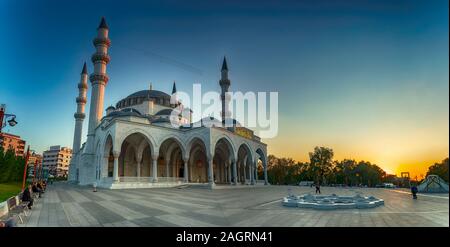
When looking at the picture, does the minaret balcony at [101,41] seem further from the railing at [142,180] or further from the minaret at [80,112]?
the railing at [142,180]

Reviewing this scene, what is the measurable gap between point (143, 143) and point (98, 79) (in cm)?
1018

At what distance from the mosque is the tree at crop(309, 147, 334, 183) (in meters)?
13.2

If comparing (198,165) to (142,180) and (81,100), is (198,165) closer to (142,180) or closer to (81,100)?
(142,180)

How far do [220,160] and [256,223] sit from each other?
1464 inches

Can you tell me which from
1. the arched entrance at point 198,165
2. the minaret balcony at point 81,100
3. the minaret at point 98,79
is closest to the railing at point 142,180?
the arched entrance at point 198,165

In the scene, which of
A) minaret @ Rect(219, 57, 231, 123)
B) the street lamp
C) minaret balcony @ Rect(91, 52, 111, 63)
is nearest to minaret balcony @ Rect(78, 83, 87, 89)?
minaret balcony @ Rect(91, 52, 111, 63)

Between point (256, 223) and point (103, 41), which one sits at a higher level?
point (103, 41)

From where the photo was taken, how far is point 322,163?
49656 millimetres

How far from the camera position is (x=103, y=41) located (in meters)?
32.6

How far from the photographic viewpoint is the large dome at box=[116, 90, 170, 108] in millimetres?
41947

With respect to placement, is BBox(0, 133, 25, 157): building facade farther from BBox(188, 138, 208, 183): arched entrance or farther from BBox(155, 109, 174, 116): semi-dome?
BBox(188, 138, 208, 183): arched entrance

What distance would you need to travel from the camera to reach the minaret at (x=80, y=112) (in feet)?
136
